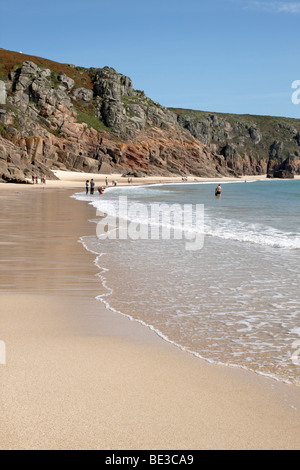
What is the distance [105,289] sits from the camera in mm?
7449

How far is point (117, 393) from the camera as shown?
3.58 meters

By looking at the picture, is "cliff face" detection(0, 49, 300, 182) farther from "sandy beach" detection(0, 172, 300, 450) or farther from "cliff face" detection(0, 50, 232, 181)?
"sandy beach" detection(0, 172, 300, 450)

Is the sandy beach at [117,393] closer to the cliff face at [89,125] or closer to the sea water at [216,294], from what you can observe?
the sea water at [216,294]

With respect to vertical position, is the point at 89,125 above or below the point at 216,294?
above

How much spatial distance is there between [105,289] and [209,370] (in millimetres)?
3542

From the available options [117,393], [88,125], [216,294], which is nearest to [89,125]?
[88,125]

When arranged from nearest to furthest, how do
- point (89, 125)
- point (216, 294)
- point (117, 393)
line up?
point (117, 393) < point (216, 294) < point (89, 125)

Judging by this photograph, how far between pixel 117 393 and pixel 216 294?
3.77m

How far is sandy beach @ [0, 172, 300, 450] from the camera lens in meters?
2.96

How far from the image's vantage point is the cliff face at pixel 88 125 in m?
82.9

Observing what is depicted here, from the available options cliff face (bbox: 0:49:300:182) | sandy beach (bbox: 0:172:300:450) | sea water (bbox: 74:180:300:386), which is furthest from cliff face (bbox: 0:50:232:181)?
sandy beach (bbox: 0:172:300:450)

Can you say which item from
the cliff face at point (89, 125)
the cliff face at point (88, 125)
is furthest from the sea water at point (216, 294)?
the cliff face at point (89, 125)

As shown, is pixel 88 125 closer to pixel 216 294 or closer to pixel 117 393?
pixel 216 294

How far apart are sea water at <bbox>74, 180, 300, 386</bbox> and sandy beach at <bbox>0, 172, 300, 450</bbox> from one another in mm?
365
